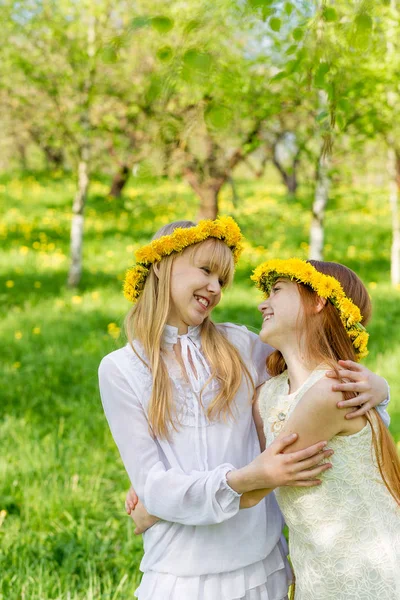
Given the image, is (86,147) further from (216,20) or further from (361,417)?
(361,417)

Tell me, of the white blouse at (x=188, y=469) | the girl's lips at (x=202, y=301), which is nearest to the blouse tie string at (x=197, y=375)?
the white blouse at (x=188, y=469)

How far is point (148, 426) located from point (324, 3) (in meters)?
1.50

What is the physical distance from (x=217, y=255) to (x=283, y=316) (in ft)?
0.97

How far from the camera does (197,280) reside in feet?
6.74

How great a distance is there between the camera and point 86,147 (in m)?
8.38

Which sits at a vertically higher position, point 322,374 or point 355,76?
point 355,76

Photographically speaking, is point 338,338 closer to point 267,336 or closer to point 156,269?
point 267,336

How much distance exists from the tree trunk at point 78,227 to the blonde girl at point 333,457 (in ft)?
21.1

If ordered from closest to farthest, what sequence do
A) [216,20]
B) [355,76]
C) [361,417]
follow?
[361,417] → [216,20] → [355,76]

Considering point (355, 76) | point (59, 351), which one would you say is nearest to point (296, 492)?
point (59, 351)

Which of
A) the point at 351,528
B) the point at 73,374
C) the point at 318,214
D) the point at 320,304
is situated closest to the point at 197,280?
the point at 320,304

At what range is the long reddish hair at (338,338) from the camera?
1.90m

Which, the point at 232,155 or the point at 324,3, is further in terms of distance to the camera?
the point at 232,155

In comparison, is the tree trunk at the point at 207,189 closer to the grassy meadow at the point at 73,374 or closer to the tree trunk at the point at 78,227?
the grassy meadow at the point at 73,374
